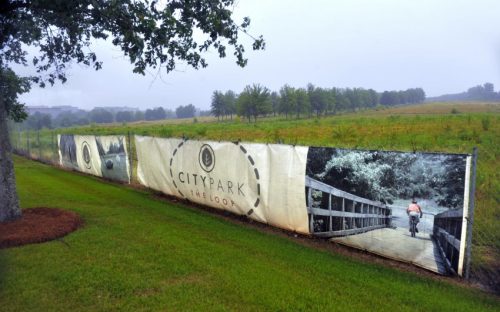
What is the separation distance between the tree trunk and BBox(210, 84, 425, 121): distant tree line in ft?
265

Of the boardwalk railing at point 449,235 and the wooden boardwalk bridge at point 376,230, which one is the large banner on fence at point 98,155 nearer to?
the wooden boardwalk bridge at point 376,230

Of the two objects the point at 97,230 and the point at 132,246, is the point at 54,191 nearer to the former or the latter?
the point at 97,230

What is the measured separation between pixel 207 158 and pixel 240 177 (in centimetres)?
148

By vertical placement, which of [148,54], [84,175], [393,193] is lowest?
[84,175]

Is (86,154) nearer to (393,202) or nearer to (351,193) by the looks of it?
(351,193)

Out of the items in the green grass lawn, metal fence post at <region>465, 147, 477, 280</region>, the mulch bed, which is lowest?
the green grass lawn

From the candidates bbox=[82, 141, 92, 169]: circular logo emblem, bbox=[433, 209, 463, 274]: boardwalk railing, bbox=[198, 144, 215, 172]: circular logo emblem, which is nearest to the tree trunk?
bbox=[198, 144, 215, 172]: circular logo emblem

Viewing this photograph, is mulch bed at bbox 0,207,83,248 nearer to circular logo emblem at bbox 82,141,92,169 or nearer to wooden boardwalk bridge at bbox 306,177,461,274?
wooden boardwalk bridge at bbox 306,177,461,274

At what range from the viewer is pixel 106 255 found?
21.4ft

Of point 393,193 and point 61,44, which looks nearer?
point 393,193

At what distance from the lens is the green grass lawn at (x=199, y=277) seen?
16.1 feet

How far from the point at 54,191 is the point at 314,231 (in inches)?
373

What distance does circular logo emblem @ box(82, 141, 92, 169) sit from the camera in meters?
17.7

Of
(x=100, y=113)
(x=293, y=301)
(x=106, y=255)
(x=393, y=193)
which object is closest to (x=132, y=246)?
(x=106, y=255)
